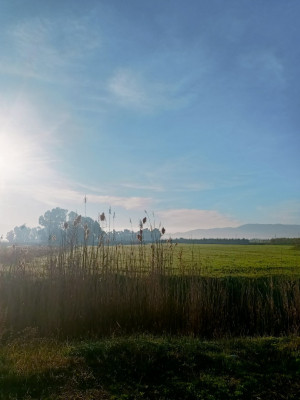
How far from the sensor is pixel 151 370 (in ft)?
13.5

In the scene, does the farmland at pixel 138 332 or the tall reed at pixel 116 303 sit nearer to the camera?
the farmland at pixel 138 332

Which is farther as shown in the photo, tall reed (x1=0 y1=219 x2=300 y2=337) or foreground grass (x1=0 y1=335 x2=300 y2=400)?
tall reed (x1=0 y1=219 x2=300 y2=337)

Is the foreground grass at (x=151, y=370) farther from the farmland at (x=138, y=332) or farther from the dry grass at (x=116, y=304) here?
the dry grass at (x=116, y=304)

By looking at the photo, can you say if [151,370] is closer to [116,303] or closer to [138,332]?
[138,332]

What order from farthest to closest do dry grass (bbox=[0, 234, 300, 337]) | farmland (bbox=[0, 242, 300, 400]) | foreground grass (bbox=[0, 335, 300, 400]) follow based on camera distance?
dry grass (bbox=[0, 234, 300, 337]) → farmland (bbox=[0, 242, 300, 400]) → foreground grass (bbox=[0, 335, 300, 400])

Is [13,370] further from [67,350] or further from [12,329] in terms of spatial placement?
[12,329]

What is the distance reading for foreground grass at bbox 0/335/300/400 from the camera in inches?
142

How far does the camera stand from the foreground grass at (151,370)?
142 inches

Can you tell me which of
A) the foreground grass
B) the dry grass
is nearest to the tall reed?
the dry grass

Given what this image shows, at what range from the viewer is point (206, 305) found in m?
6.51

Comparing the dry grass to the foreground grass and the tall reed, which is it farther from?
the foreground grass

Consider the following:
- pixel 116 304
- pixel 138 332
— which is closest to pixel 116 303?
pixel 116 304

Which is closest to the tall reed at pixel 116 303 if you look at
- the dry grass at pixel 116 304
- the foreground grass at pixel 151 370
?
the dry grass at pixel 116 304

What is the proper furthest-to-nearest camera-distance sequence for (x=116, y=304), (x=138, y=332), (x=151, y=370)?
(x=116, y=304)
(x=138, y=332)
(x=151, y=370)
